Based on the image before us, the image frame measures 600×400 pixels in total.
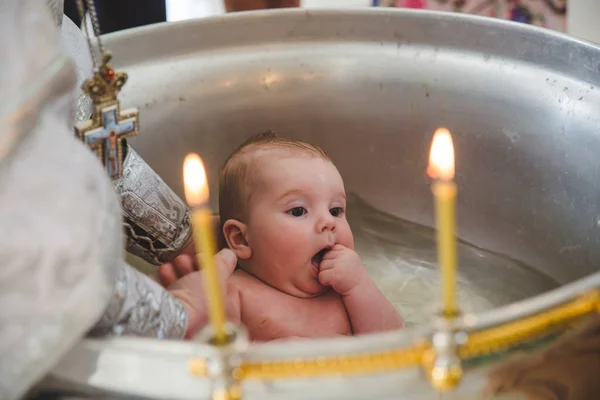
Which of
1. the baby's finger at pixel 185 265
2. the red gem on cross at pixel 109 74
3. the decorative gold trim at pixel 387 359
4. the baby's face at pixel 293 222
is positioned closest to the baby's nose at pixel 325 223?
the baby's face at pixel 293 222

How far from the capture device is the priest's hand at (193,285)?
2.10 feet

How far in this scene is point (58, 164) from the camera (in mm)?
454

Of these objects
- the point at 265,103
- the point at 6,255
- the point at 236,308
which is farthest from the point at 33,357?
the point at 265,103

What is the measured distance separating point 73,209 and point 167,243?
0.36 m

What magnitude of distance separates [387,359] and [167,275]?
15.1 inches

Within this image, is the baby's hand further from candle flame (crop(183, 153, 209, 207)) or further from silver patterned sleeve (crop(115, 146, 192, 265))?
candle flame (crop(183, 153, 209, 207))

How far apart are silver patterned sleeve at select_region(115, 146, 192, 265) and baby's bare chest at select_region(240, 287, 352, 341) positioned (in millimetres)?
108

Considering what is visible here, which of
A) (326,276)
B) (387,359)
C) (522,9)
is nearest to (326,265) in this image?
(326,276)

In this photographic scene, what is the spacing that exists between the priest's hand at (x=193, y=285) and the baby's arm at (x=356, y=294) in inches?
3.8

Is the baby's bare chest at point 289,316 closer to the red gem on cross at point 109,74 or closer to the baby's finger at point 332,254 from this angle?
the baby's finger at point 332,254

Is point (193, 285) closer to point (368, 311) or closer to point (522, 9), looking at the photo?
point (368, 311)

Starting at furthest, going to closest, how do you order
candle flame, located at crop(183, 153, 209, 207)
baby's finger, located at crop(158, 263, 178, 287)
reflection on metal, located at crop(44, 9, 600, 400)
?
reflection on metal, located at crop(44, 9, 600, 400) < baby's finger, located at crop(158, 263, 178, 287) < candle flame, located at crop(183, 153, 209, 207)

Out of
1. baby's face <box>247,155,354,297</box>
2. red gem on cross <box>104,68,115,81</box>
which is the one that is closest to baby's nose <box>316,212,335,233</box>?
baby's face <box>247,155,354,297</box>

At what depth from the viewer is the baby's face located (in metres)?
0.78
